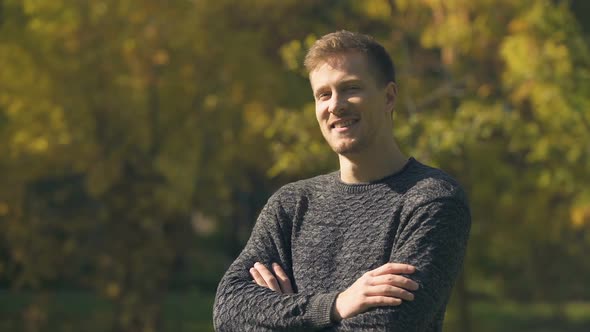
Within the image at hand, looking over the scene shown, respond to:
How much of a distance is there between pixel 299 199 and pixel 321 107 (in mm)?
328

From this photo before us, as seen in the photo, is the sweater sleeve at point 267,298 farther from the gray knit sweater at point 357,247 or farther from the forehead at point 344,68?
the forehead at point 344,68

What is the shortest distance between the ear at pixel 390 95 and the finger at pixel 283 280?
23.8 inches

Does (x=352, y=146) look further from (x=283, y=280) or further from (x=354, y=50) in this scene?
(x=283, y=280)

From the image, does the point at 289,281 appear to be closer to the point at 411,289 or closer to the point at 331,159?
the point at 411,289

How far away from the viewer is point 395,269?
139 inches

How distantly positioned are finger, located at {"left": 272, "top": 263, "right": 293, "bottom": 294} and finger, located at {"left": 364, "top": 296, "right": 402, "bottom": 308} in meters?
0.38

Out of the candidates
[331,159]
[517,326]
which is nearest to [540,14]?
[331,159]

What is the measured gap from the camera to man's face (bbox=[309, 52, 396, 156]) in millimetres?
3674

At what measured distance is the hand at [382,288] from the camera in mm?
3500

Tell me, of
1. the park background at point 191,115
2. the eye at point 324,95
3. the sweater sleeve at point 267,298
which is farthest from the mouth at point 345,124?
the park background at point 191,115

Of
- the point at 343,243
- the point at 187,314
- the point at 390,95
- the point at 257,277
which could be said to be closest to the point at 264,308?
the point at 257,277

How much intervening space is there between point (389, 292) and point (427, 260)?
0.16 metres

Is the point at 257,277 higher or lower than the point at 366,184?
lower

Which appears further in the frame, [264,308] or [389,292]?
[264,308]
